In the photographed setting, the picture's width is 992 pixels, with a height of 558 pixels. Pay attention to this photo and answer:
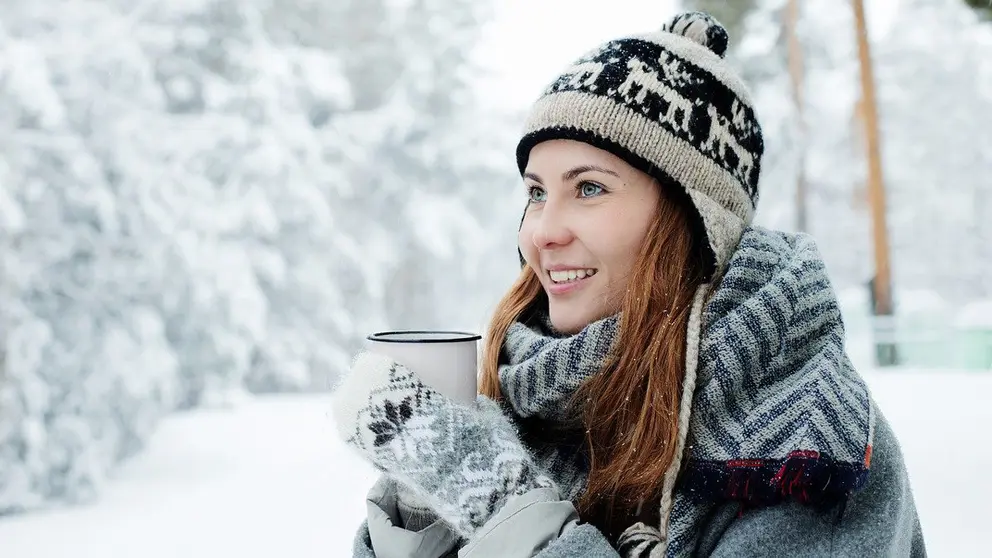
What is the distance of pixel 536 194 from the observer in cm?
123

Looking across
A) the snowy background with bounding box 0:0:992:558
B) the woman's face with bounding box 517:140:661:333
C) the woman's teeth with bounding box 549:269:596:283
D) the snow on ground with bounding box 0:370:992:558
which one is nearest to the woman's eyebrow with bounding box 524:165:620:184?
Answer: the woman's face with bounding box 517:140:661:333

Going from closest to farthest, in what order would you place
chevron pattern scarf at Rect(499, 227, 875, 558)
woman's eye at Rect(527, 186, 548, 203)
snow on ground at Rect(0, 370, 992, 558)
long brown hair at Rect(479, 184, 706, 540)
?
chevron pattern scarf at Rect(499, 227, 875, 558), long brown hair at Rect(479, 184, 706, 540), woman's eye at Rect(527, 186, 548, 203), snow on ground at Rect(0, 370, 992, 558)

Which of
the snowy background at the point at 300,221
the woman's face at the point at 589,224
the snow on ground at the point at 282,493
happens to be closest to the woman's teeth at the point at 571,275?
the woman's face at the point at 589,224

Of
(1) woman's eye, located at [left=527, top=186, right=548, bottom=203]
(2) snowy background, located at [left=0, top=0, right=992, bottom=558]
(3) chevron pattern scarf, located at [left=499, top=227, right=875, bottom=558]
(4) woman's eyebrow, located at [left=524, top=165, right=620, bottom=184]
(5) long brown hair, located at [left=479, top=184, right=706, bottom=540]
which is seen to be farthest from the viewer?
(2) snowy background, located at [left=0, top=0, right=992, bottom=558]

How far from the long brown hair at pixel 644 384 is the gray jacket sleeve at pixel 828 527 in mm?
108

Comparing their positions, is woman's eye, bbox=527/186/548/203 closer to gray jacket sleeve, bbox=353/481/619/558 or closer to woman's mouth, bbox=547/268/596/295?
woman's mouth, bbox=547/268/596/295

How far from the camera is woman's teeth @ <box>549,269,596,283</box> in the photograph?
3.74ft

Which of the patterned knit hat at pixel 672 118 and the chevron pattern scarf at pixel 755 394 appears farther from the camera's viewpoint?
the patterned knit hat at pixel 672 118

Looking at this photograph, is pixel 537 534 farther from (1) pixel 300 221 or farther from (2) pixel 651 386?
(1) pixel 300 221

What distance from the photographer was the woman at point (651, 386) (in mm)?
934

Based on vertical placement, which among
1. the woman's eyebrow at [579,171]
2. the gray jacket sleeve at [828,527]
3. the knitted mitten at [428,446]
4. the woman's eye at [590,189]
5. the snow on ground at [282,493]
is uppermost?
the woman's eyebrow at [579,171]

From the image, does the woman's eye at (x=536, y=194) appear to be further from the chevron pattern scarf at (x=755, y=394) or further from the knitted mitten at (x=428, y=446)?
the knitted mitten at (x=428, y=446)

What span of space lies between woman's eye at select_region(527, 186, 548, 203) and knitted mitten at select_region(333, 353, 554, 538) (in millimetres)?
388

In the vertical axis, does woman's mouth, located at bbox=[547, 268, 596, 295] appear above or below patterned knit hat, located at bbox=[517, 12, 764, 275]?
below
